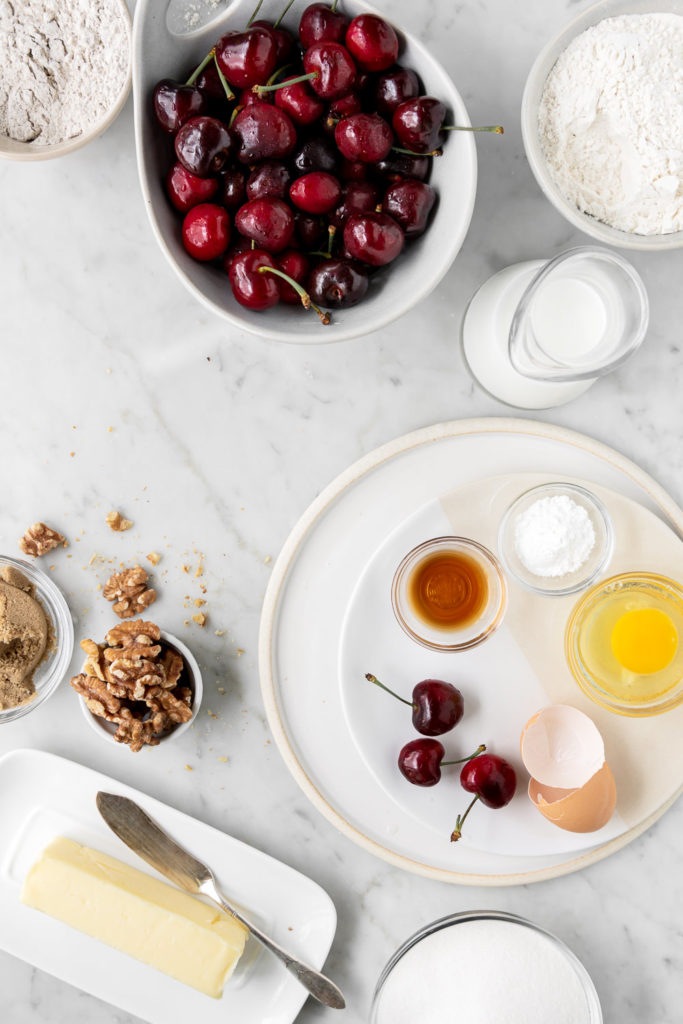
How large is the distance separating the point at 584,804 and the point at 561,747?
7 centimetres

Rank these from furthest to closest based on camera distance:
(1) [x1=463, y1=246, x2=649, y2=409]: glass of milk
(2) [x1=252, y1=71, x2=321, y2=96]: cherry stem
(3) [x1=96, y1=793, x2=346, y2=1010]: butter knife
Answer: (3) [x1=96, y1=793, x2=346, y2=1010]: butter knife
(1) [x1=463, y1=246, x2=649, y2=409]: glass of milk
(2) [x1=252, y1=71, x2=321, y2=96]: cherry stem

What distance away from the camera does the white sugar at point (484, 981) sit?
40.4 inches

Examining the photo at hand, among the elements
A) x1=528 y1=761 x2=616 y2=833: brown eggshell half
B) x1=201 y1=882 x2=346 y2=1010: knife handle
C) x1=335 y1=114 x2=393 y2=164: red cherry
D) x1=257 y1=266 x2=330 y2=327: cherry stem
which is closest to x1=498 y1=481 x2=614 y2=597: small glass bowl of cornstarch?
x1=528 y1=761 x2=616 y2=833: brown eggshell half

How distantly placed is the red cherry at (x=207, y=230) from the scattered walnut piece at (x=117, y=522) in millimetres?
388

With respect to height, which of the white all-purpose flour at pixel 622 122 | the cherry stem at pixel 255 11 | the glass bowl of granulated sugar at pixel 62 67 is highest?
the glass bowl of granulated sugar at pixel 62 67

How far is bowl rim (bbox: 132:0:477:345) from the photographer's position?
2.94 feet

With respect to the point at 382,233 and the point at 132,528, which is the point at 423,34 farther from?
the point at 132,528

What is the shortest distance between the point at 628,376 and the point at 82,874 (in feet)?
3.31

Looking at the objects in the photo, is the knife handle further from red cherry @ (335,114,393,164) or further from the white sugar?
red cherry @ (335,114,393,164)

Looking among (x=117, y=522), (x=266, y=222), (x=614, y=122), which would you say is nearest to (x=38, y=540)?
(x=117, y=522)

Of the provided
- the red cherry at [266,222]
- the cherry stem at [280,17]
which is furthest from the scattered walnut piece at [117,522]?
the cherry stem at [280,17]

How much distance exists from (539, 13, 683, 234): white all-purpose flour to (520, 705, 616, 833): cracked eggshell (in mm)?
624

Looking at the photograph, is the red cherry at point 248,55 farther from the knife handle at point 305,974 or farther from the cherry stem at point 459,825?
the knife handle at point 305,974

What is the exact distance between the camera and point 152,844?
1101 mm
